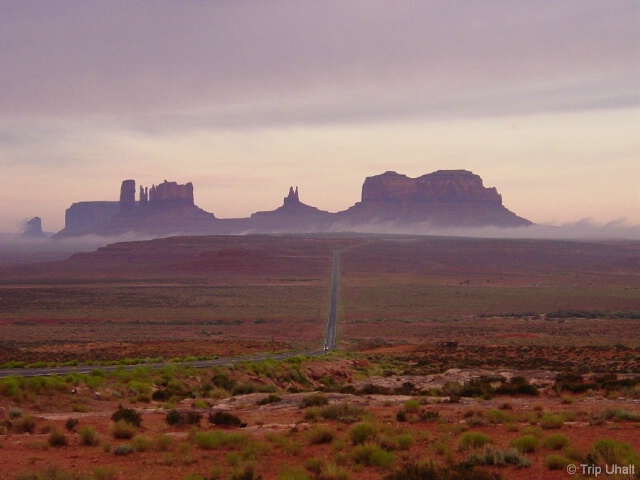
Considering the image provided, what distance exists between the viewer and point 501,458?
10.2 meters

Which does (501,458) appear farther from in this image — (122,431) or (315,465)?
(122,431)

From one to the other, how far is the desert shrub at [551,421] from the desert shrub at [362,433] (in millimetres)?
3666

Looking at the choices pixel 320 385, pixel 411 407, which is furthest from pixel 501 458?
pixel 320 385

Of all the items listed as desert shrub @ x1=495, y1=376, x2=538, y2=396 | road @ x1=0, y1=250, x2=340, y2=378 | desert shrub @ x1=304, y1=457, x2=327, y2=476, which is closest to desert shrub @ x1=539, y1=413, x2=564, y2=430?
desert shrub @ x1=304, y1=457, x2=327, y2=476

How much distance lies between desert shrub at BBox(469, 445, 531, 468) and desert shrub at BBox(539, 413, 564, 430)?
280 cm

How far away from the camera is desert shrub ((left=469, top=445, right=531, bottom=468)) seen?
1016 cm

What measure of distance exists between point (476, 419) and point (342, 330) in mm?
45203

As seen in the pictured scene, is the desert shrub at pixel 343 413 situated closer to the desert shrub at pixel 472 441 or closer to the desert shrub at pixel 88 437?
the desert shrub at pixel 472 441

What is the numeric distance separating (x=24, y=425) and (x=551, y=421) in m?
11.3

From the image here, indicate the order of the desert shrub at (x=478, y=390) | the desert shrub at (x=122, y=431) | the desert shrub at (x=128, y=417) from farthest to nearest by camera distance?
1. the desert shrub at (x=478, y=390)
2. the desert shrub at (x=128, y=417)
3. the desert shrub at (x=122, y=431)

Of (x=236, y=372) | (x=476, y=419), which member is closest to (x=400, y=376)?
(x=236, y=372)

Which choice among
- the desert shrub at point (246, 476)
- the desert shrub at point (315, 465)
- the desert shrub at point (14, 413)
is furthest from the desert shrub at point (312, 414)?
the desert shrub at point (14, 413)

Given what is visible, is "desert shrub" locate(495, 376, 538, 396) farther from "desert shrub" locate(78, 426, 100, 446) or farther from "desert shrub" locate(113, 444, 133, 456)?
"desert shrub" locate(78, 426, 100, 446)

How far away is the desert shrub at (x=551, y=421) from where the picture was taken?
1297 centimetres
